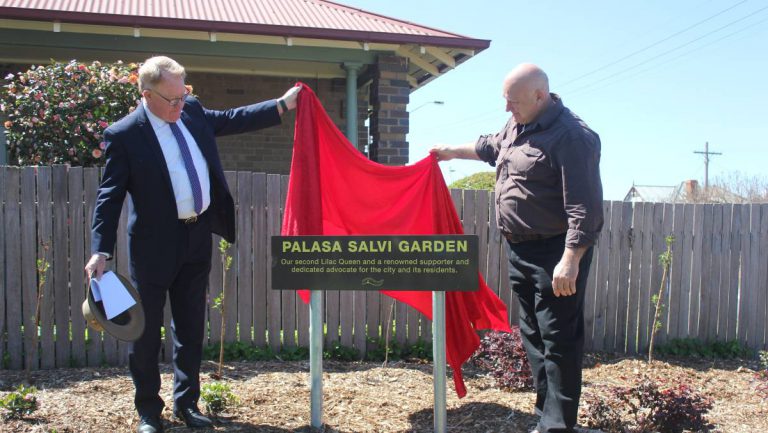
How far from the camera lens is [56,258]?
16.6 ft

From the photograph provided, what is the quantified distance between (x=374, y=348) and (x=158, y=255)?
267 centimetres

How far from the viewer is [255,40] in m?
8.02

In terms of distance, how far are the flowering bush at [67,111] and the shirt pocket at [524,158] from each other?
397 centimetres

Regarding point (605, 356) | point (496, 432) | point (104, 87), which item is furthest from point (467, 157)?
point (104, 87)

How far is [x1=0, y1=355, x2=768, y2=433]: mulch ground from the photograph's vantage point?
3.89 m

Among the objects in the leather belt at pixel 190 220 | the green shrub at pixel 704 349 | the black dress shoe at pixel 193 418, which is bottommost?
the green shrub at pixel 704 349

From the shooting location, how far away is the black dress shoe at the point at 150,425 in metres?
3.53

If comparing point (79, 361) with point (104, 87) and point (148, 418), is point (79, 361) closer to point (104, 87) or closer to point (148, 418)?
point (148, 418)

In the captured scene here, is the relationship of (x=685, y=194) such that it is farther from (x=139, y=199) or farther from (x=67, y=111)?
(x=139, y=199)

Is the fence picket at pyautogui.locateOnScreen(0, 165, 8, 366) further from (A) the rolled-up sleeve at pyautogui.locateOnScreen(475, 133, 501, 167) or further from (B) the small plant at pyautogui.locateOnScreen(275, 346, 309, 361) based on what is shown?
(A) the rolled-up sleeve at pyautogui.locateOnScreen(475, 133, 501, 167)

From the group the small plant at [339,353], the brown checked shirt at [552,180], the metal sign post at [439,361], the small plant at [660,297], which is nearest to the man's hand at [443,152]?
the brown checked shirt at [552,180]

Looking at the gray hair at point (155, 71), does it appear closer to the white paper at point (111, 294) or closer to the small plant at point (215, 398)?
the white paper at point (111, 294)

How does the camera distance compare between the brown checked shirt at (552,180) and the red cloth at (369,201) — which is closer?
the brown checked shirt at (552,180)

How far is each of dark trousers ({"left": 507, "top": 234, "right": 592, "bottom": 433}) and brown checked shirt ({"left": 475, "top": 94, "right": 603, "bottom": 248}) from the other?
119mm
